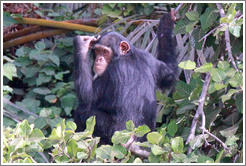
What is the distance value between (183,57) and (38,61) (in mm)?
2023

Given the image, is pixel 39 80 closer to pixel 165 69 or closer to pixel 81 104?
pixel 81 104

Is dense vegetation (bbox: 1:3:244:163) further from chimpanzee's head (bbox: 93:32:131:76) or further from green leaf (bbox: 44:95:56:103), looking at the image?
chimpanzee's head (bbox: 93:32:131:76)

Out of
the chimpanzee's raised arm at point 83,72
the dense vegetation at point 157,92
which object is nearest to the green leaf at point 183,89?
the dense vegetation at point 157,92

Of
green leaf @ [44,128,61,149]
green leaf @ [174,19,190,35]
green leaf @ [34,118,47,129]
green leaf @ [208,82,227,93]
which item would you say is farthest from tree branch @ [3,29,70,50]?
green leaf @ [44,128,61,149]

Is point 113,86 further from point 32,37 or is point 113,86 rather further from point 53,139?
point 32,37

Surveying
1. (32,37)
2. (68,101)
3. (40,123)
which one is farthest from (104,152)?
(32,37)

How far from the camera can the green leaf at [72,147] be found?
9.69ft

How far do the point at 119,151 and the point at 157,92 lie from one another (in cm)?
141

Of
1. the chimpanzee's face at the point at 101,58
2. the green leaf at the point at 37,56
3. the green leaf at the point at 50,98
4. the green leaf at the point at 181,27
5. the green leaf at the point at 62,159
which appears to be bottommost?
the green leaf at the point at 50,98

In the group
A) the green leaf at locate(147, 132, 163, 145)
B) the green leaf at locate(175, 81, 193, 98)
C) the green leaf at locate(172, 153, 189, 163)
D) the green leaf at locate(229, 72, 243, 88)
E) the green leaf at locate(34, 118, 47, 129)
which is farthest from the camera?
the green leaf at locate(34, 118, 47, 129)

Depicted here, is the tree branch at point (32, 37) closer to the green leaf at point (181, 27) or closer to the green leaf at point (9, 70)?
the green leaf at point (9, 70)

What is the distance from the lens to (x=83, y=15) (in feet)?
21.6

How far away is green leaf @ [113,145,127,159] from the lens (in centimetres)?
296

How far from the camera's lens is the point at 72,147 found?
296 cm
